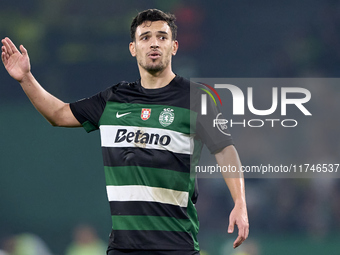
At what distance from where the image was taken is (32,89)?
10.3 ft

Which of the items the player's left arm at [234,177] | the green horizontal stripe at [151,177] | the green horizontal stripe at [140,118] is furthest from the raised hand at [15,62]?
the player's left arm at [234,177]

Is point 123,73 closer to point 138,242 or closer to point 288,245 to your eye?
point 288,245

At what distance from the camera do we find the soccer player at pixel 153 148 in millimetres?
2861

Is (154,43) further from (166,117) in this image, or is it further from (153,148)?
(153,148)

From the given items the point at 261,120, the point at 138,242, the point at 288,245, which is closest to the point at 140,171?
the point at 138,242

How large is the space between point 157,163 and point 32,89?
2.86 feet

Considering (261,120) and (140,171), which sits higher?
(261,120)

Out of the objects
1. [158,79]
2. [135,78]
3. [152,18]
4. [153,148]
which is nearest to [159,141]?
[153,148]

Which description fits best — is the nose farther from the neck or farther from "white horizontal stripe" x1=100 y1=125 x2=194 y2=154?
"white horizontal stripe" x1=100 y1=125 x2=194 y2=154

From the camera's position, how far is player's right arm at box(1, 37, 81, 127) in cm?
315

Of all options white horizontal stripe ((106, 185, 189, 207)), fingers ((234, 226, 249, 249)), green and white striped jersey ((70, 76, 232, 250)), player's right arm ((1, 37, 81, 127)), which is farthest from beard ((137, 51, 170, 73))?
fingers ((234, 226, 249, 249))

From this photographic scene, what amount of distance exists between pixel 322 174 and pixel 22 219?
3525 mm

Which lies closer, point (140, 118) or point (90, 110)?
point (140, 118)

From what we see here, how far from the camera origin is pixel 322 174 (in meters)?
6.54
